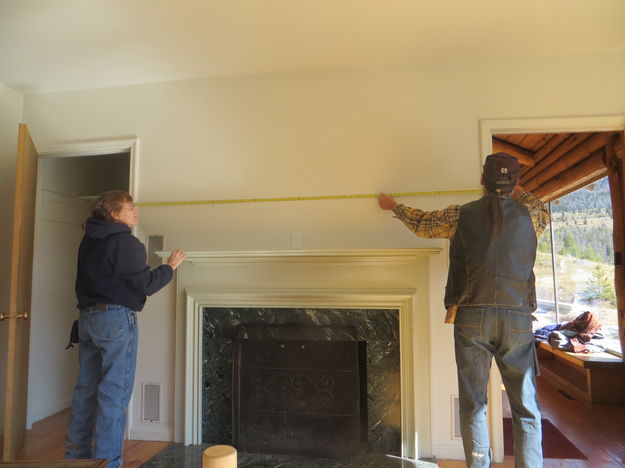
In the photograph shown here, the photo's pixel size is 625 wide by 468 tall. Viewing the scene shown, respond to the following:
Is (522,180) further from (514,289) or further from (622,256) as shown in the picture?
(514,289)

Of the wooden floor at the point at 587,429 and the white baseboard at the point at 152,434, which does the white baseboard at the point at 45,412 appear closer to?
the white baseboard at the point at 152,434

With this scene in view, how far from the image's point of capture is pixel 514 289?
172 centimetres

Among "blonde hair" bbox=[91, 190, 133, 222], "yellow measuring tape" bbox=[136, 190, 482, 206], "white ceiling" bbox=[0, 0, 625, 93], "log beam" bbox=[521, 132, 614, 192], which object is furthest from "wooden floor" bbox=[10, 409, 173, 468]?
"log beam" bbox=[521, 132, 614, 192]

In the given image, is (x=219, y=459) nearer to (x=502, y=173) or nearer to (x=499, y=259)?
(x=499, y=259)

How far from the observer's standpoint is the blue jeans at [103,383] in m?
1.93

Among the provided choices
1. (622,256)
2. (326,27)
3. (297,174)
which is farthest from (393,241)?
(622,256)

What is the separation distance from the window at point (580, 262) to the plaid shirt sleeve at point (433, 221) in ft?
9.44

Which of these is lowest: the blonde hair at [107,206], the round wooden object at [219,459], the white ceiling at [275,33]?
the round wooden object at [219,459]

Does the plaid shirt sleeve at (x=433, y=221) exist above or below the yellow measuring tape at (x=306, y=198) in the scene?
below

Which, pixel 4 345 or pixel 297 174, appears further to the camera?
pixel 4 345

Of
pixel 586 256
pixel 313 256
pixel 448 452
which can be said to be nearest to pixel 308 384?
pixel 313 256

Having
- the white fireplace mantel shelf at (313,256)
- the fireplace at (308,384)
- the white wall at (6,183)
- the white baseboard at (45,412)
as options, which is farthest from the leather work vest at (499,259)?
the white baseboard at (45,412)

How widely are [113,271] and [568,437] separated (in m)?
3.04

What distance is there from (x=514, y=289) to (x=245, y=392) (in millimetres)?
1711
